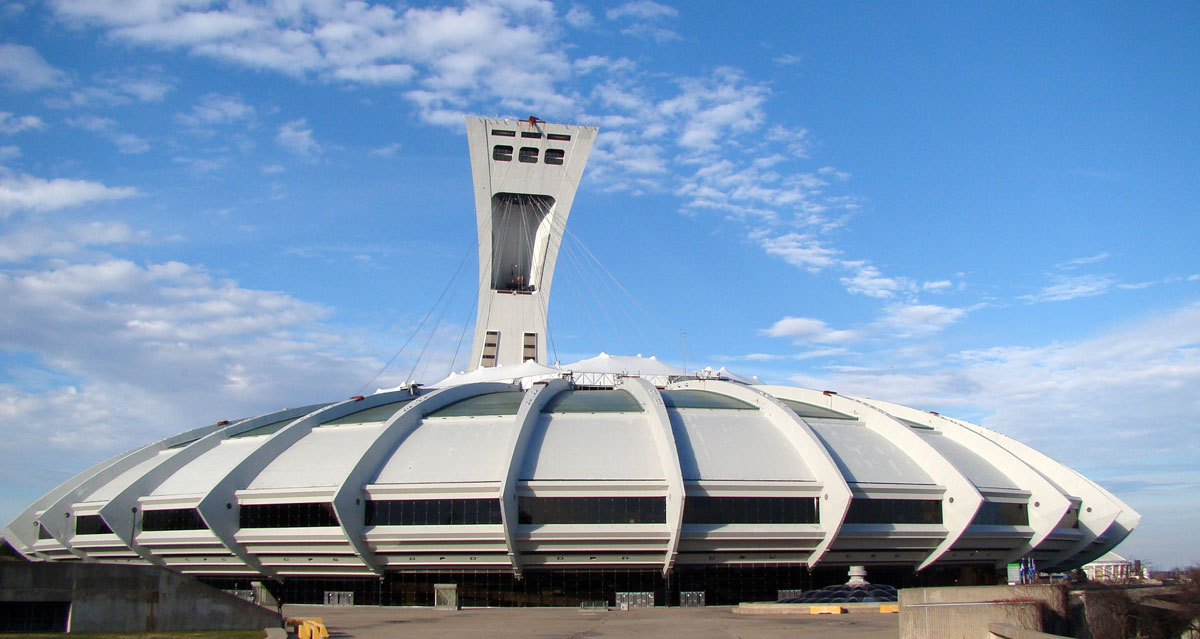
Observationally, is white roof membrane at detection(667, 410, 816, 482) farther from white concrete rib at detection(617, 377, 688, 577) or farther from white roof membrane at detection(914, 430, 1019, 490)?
white roof membrane at detection(914, 430, 1019, 490)

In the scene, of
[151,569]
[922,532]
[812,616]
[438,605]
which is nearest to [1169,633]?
[812,616]

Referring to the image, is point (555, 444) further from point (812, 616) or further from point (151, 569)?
point (151, 569)

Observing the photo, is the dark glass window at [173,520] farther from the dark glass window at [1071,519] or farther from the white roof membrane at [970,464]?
the dark glass window at [1071,519]

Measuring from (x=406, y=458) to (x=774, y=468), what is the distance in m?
14.2

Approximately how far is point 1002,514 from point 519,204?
113ft

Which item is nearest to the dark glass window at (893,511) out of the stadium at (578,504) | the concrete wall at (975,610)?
the stadium at (578,504)

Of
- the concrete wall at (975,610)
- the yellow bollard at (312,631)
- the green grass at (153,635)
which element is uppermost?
the concrete wall at (975,610)

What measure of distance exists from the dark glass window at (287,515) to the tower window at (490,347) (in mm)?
23055

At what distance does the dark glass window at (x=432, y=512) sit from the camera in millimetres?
33469

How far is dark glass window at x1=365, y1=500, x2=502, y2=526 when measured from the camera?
3347cm

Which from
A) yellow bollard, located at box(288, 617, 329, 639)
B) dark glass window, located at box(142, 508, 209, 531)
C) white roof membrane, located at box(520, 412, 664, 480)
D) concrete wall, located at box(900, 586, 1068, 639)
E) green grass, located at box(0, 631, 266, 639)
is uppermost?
white roof membrane, located at box(520, 412, 664, 480)

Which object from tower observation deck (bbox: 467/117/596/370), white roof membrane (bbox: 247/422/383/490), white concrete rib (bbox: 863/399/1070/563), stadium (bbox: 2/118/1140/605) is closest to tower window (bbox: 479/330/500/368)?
tower observation deck (bbox: 467/117/596/370)

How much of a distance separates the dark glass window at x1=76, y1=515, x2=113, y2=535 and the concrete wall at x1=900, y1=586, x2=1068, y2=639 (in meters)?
32.2

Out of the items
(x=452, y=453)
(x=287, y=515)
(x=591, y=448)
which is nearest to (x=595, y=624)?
(x=591, y=448)
